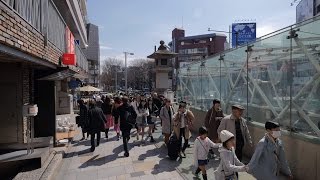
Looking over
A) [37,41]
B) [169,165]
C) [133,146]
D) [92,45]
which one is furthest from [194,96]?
[92,45]

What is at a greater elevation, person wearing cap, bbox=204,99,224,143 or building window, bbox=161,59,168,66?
building window, bbox=161,59,168,66

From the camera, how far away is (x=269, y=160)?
443 cm

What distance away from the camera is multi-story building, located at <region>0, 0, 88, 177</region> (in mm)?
5754

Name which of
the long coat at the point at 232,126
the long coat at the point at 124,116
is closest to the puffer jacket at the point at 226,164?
the long coat at the point at 232,126

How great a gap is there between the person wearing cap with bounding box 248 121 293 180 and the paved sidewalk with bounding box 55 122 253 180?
7.93ft

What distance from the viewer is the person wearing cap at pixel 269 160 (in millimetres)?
4402

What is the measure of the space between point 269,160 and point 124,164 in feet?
16.4

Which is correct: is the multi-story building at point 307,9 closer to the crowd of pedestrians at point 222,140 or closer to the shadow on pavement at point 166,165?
the crowd of pedestrians at point 222,140

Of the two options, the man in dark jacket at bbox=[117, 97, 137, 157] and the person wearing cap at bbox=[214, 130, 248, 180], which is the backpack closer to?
the man in dark jacket at bbox=[117, 97, 137, 157]

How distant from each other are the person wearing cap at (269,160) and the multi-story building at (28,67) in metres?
4.31

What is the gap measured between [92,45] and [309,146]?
201 ft

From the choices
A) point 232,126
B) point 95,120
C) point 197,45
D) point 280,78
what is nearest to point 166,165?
point 232,126

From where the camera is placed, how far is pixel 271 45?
25.0 ft

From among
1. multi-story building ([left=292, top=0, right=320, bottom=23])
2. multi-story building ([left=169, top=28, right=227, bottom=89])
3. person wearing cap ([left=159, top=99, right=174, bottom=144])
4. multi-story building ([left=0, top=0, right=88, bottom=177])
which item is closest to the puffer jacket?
multi-story building ([left=0, top=0, right=88, bottom=177])
